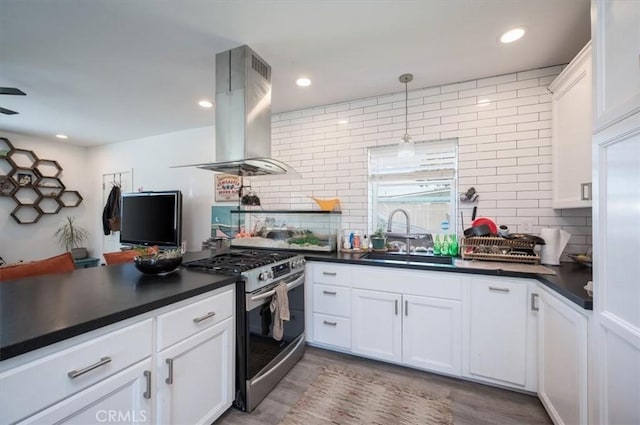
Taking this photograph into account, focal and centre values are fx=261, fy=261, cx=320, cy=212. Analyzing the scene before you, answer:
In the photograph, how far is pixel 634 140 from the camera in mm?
892

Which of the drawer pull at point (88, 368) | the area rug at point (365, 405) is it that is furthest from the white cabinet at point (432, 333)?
the drawer pull at point (88, 368)

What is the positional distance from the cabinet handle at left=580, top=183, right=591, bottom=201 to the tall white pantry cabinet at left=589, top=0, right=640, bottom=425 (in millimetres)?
707

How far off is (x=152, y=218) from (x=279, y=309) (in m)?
2.97

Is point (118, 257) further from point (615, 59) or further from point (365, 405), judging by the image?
point (615, 59)

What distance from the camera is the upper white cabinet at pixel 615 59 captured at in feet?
2.89

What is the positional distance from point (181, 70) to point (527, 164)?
308 centimetres

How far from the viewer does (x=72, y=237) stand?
455cm

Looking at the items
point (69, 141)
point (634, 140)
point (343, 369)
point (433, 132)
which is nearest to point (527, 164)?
point (433, 132)

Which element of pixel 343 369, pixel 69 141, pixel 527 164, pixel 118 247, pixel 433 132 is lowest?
pixel 343 369

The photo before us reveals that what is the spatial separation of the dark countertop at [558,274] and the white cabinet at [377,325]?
0.85ft

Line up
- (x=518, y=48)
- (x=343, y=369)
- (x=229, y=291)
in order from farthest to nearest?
1. (x=343, y=369)
2. (x=518, y=48)
3. (x=229, y=291)

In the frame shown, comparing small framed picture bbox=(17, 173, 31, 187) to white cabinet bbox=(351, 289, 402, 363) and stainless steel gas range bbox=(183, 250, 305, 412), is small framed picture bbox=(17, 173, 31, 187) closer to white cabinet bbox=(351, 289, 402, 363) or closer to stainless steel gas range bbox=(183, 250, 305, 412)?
stainless steel gas range bbox=(183, 250, 305, 412)

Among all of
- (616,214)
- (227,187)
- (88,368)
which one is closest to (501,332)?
(616,214)

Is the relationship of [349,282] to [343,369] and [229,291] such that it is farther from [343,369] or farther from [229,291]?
[229,291]
